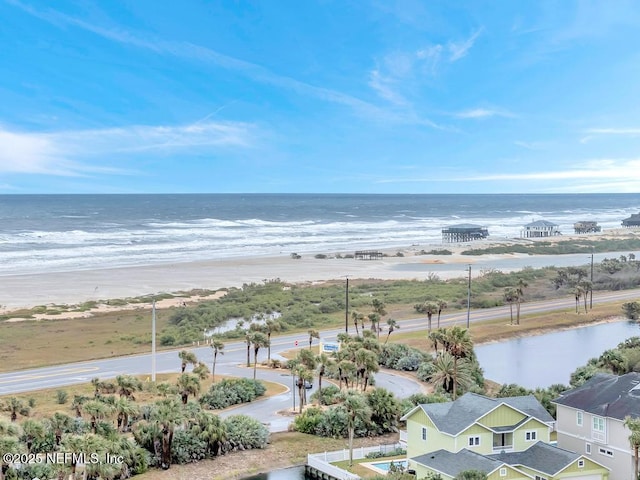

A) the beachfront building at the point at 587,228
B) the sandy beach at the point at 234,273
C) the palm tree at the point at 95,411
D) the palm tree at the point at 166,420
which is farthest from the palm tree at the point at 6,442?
the beachfront building at the point at 587,228

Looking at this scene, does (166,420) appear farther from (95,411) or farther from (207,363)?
(207,363)

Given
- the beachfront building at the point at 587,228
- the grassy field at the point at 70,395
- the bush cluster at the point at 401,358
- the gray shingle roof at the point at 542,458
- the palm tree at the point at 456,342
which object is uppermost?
the beachfront building at the point at 587,228

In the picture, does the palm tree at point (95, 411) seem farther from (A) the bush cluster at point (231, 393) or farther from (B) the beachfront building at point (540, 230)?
(B) the beachfront building at point (540, 230)

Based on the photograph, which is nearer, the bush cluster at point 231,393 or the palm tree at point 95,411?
the palm tree at point 95,411

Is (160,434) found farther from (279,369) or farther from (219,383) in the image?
(279,369)

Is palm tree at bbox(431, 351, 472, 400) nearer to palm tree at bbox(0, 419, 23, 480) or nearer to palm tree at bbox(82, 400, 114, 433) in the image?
palm tree at bbox(82, 400, 114, 433)

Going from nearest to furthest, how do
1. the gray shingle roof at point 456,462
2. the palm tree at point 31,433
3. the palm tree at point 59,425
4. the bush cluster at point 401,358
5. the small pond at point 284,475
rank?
the gray shingle roof at point 456,462
the palm tree at point 31,433
the palm tree at point 59,425
the small pond at point 284,475
the bush cluster at point 401,358

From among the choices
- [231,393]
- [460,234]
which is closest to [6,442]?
[231,393]
